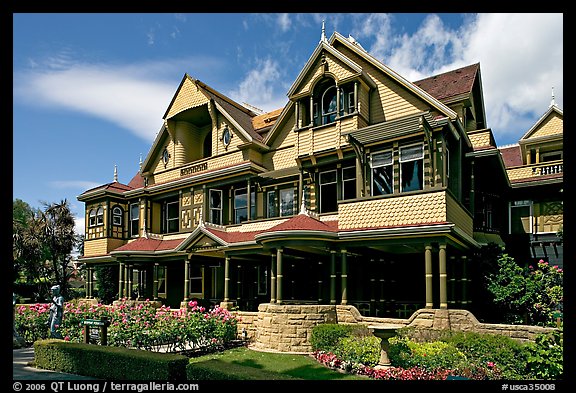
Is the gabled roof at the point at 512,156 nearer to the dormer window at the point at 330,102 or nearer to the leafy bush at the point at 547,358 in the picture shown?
the dormer window at the point at 330,102

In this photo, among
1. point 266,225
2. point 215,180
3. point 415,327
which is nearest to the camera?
point 415,327

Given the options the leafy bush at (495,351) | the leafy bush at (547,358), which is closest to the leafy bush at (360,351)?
the leafy bush at (495,351)

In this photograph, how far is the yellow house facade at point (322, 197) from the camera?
1761 cm

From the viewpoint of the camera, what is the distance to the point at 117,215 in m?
31.4

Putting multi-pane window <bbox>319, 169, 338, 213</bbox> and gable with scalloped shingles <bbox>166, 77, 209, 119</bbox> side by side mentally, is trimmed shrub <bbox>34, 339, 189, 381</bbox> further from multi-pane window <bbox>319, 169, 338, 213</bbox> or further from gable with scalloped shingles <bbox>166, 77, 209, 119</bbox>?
gable with scalloped shingles <bbox>166, 77, 209, 119</bbox>

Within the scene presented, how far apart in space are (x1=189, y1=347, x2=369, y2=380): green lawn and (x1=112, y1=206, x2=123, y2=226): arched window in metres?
17.8

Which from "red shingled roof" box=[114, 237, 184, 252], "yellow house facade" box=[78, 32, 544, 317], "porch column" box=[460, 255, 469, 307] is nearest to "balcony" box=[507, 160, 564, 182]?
"yellow house facade" box=[78, 32, 544, 317]

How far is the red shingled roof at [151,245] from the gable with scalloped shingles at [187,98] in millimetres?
7746

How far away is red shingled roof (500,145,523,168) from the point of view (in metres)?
29.0

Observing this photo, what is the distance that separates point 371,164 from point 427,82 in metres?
7.42

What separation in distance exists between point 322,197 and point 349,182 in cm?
164
